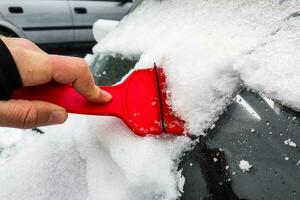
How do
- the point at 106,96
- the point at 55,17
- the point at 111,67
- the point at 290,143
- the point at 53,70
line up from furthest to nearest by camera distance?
the point at 55,17
the point at 111,67
the point at 106,96
the point at 53,70
the point at 290,143

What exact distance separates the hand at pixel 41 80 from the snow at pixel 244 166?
47 centimetres

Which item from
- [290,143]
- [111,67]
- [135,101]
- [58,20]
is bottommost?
[58,20]

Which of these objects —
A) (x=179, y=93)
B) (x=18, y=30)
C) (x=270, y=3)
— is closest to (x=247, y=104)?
(x=179, y=93)

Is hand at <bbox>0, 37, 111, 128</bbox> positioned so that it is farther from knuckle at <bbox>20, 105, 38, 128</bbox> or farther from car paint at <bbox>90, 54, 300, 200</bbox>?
car paint at <bbox>90, 54, 300, 200</bbox>

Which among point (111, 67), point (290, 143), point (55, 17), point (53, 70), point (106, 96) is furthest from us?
point (55, 17)

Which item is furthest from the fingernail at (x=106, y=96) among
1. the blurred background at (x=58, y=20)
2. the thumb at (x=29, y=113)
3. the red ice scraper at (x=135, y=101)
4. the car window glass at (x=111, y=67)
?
the blurred background at (x=58, y=20)

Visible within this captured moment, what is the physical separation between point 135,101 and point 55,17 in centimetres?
420

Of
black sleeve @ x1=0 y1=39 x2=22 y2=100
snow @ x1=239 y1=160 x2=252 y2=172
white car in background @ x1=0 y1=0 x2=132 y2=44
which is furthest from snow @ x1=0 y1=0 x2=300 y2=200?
white car in background @ x1=0 y1=0 x2=132 y2=44

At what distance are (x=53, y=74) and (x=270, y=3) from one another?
79 centimetres

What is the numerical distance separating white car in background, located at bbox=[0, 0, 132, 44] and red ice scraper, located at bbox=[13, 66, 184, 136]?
4101 millimetres

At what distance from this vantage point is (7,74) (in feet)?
3.75

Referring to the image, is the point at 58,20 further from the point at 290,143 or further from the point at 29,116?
the point at 290,143

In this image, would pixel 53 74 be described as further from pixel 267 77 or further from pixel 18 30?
pixel 18 30

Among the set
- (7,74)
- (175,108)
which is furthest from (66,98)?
(175,108)
